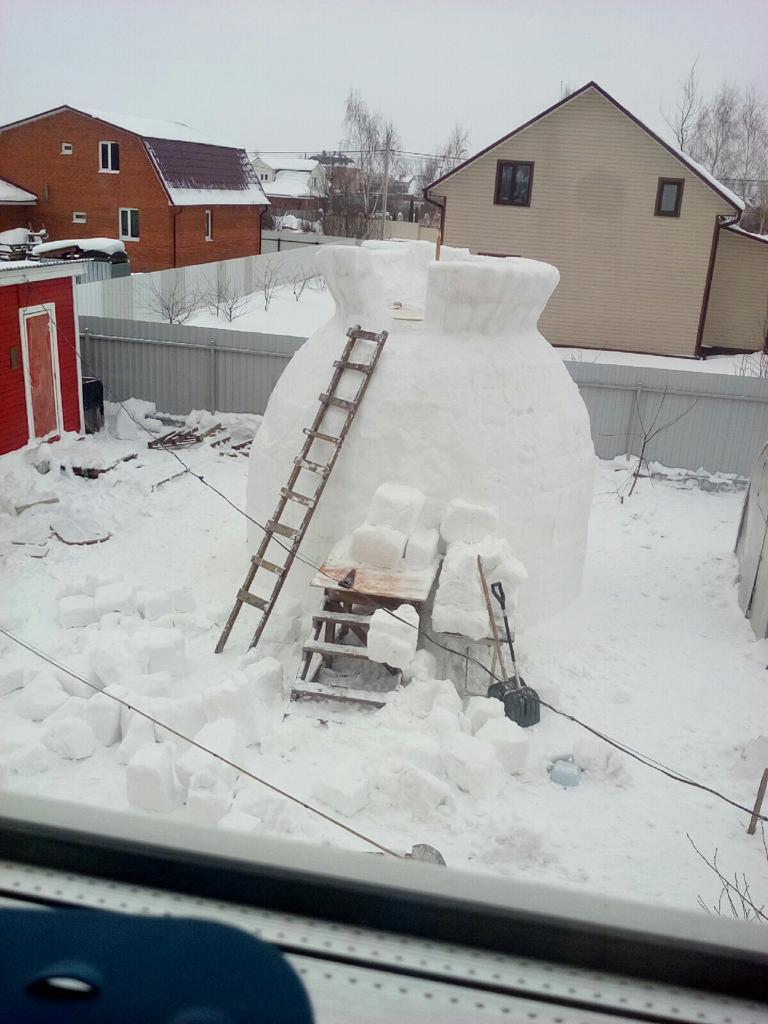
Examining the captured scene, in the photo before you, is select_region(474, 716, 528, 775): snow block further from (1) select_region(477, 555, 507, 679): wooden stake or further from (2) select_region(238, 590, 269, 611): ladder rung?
(2) select_region(238, 590, 269, 611): ladder rung

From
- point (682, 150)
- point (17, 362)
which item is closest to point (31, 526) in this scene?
point (17, 362)

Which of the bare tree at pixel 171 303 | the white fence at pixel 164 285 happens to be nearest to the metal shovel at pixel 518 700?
the white fence at pixel 164 285

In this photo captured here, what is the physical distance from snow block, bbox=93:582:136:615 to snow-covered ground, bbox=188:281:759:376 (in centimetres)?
836

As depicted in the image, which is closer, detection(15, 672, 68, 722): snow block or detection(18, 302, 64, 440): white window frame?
detection(15, 672, 68, 722): snow block

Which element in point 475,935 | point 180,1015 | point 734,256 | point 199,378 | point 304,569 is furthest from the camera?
point 734,256

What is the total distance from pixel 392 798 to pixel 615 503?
6737 millimetres

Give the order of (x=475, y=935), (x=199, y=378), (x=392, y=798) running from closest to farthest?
(x=475, y=935), (x=392, y=798), (x=199, y=378)

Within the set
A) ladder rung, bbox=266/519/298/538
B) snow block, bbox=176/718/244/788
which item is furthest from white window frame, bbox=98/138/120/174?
snow block, bbox=176/718/244/788

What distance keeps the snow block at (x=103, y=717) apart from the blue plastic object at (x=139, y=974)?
416cm

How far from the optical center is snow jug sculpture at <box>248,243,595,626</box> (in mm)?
6613

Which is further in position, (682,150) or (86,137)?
(86,137)

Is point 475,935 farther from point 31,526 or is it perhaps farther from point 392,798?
point 31,526

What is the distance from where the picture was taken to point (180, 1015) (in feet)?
3.73

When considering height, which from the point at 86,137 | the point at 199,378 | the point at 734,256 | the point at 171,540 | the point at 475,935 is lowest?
the point at 171,540
